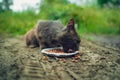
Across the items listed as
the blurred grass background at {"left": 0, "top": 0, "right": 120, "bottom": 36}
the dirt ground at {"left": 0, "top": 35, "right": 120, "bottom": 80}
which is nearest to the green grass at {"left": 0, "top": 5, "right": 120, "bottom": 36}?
the blurred grass background at {"left": 0, "top": 0, "right": 120, "bottom": 36}

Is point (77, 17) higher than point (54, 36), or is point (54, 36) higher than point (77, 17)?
point (77, 17)

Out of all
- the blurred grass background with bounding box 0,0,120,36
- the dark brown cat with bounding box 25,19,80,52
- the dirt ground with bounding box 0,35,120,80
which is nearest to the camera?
the dirt ground with bounding box 0,35,120,80

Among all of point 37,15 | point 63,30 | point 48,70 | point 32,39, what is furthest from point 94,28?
point 48,70

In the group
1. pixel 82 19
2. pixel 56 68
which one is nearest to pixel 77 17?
pixel 82 19

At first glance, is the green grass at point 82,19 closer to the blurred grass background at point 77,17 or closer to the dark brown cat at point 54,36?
the blurred grass background at point 77,17

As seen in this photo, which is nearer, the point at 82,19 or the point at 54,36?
the point at 54,36

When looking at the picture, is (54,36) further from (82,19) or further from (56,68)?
(82,19)

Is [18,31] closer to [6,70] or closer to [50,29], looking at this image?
[50,29]

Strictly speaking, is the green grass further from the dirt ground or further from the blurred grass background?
the dirt ground

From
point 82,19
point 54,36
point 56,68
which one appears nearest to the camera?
point 56,68

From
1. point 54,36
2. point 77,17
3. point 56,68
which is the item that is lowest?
point 56,68

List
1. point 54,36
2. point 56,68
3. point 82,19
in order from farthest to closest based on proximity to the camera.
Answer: point 82,19, point 54,36, point 56,68

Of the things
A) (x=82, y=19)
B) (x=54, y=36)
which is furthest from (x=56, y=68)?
(x=82, y=19)
